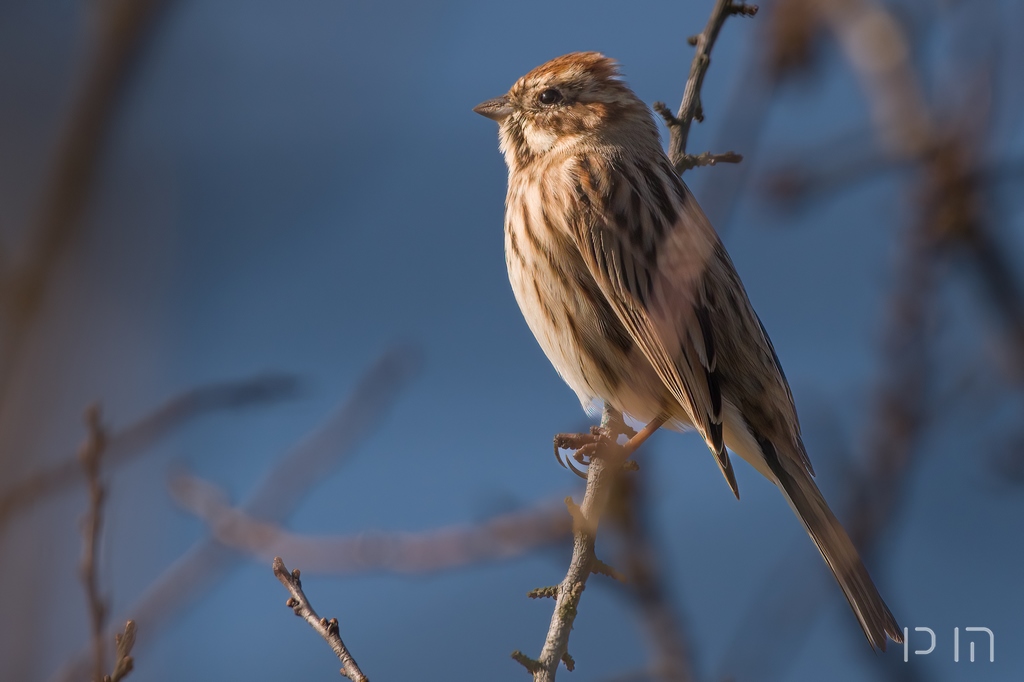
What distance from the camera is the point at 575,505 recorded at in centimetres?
291

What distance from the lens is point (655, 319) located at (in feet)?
12.4

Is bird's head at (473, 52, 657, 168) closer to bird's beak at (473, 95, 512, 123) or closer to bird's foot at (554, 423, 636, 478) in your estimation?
bird's beak at (473, 95, 512, 123)

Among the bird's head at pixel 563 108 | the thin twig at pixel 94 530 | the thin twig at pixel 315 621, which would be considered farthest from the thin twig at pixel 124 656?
the bird's head at pixel 563 108

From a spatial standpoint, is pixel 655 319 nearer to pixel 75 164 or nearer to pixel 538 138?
pixel 538 138

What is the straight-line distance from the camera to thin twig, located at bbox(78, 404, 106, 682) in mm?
1974

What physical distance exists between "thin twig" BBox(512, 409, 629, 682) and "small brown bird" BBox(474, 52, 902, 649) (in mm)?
622

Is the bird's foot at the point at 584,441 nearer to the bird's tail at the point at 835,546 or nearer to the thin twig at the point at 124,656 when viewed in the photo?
the bird's tail at the point at 835,546

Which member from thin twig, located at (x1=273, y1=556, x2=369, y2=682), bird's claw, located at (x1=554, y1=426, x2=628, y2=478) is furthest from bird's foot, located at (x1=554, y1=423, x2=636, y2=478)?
thin twig, located at (x1=273, y1=556, x2=369, y2=682)

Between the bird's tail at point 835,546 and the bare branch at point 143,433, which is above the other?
the bare branch at point 143,433

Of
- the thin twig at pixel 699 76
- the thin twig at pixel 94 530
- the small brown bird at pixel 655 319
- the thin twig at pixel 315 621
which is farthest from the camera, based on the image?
the small brown bird at pixel 655 319

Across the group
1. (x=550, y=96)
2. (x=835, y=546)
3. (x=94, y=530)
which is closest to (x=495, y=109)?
(x=550, y=96)

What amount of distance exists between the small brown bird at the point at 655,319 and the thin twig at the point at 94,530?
2024 millimetres

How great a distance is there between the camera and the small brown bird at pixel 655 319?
3740 millimetres

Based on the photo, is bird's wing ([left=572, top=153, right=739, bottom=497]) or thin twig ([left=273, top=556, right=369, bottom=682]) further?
bird's wing ([left=572, top=153, right=739, bottom=497])
